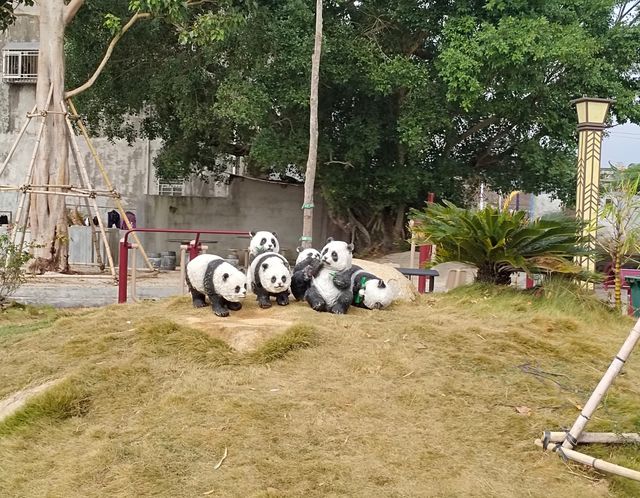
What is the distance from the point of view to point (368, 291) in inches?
220

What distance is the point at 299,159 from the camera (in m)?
16.2

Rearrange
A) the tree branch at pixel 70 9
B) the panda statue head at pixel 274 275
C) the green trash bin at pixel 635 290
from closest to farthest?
the panda statue head at pixel 274 275, the green trash bin at pixel 635 290, the tree branch at pixel 70 9

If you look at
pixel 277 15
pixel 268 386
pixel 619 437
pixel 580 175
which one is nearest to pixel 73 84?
pixel 277 15

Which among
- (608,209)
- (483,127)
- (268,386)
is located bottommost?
(268,386)

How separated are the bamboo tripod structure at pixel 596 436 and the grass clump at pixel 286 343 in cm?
159

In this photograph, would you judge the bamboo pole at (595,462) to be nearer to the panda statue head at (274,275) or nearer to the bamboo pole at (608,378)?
the bamboo pole at (608,378)

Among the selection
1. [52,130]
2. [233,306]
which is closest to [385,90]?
[52,130]

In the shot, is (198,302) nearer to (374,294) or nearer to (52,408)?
(374,294)

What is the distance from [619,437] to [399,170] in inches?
540

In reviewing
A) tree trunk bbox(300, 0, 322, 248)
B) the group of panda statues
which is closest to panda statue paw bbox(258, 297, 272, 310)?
the group of panda statues

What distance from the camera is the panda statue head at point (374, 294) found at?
5.59 meters

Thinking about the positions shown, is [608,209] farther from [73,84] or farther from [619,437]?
[73,84]

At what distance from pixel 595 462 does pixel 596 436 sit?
0.98 ft

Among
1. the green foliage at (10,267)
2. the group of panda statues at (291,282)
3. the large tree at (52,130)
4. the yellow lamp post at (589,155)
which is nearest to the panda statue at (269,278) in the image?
the group of panda statues at (291,282)
